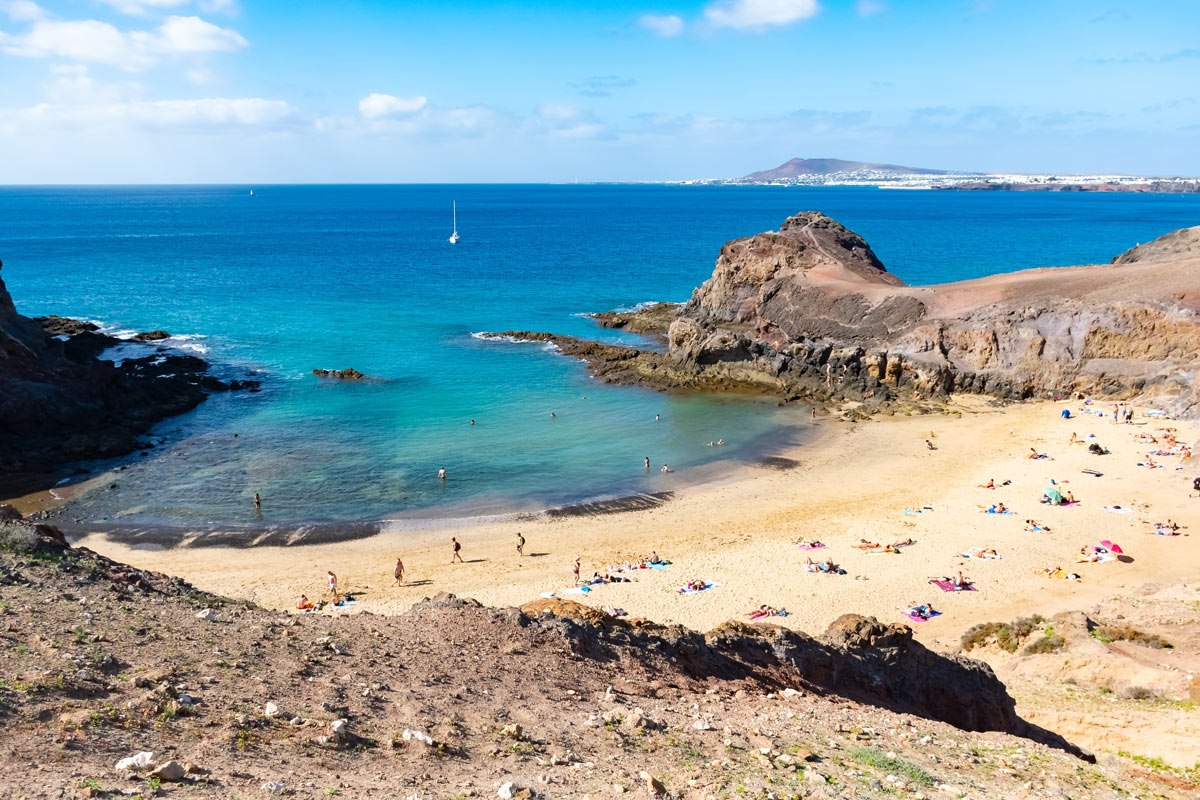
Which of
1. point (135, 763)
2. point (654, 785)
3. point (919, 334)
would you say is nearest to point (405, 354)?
point (919, 334)

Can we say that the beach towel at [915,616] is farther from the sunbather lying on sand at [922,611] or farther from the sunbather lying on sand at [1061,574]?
the sunbather lying on sand at [1061,574]

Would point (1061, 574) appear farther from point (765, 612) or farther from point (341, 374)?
point (341, 374)

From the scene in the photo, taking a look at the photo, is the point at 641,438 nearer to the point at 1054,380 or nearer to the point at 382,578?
the point at 382,578

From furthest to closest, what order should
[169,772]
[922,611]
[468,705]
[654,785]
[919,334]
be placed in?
[919,334], [922,611], [468,705], [654,785], [169,772]

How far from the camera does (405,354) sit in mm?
57406

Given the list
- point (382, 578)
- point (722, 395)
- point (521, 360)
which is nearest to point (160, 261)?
point (521, 360)

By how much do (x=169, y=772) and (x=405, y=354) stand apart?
51.0 metres

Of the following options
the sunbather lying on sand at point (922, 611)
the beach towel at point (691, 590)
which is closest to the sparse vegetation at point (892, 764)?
the sunbather lying on sand at point (922, 611)

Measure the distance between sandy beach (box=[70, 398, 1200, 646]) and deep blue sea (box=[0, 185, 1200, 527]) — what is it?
307cm

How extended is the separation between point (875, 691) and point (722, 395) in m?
34.0

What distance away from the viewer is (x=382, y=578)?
25.8m

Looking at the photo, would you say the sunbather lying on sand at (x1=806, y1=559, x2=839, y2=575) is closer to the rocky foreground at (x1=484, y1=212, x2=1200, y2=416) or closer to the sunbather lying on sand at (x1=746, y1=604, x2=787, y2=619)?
the sunbather lying on sand at (x1=746, y1=604, x2=787, y2=619)

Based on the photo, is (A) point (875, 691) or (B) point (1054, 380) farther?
(B) point (1054, 380)

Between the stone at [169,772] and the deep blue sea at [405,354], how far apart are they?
23313 mm
